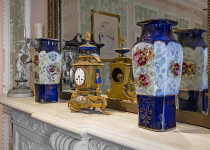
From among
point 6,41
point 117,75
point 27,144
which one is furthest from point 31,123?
point 6,41

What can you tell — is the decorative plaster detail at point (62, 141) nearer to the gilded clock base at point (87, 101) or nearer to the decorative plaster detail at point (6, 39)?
the gilded clock base at point (87, 101)

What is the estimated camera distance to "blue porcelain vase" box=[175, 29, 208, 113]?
874 mm

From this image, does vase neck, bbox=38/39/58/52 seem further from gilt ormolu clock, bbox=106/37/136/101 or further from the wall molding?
the wall molding

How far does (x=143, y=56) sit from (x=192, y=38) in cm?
24

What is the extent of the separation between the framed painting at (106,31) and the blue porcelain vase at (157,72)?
432 millimetres

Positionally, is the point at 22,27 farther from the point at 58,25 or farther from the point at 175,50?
the point at 175,50

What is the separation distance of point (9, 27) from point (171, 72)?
1.82m

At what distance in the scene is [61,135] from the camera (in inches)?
40.4

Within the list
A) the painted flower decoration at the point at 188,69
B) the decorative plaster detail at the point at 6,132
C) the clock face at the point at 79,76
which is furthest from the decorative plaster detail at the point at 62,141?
the decorative plaster detail at the point at 6,132

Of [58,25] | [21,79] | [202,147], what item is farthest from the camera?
Result: [21,79]

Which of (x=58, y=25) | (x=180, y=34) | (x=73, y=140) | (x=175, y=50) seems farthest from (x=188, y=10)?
(x=58, y=25)

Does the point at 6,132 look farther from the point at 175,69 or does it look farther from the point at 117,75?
the point at 175,69

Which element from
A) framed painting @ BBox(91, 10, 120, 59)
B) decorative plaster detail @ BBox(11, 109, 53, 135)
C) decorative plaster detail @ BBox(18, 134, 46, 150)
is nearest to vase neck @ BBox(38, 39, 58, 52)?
framed painting @ BBox(91, 10, 120, 59)

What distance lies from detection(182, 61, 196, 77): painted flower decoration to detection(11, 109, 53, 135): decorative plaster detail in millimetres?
694
